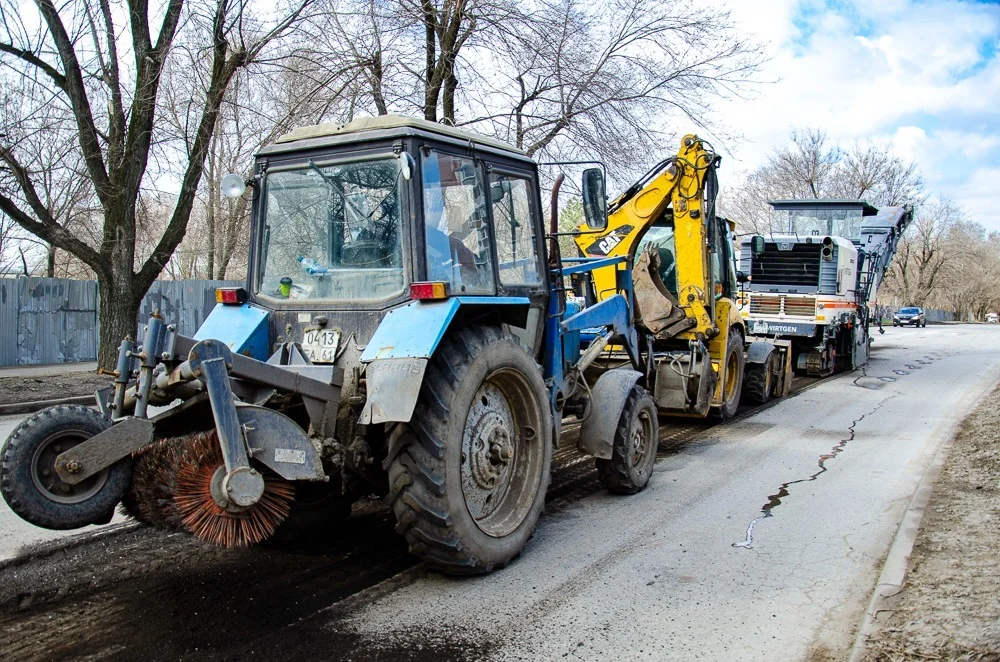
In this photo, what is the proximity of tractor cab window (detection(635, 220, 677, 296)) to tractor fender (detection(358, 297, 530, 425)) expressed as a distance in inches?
252

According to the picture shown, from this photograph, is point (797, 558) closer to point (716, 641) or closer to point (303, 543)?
point (716, 641)

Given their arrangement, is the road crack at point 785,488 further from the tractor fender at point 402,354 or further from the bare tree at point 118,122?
the bare tree at point 118,122

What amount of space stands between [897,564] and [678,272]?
6114 mm

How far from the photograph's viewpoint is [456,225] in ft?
17.9

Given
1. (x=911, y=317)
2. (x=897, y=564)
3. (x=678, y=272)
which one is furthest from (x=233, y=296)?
(x=911, y=317)

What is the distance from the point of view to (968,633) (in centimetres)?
402

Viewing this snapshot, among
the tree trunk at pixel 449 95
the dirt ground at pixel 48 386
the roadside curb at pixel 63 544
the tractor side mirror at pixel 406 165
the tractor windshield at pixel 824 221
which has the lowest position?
the roadside curb at pixel 63 544

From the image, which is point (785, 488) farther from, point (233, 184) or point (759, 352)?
point (759, 352)

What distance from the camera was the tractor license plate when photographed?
5.19 meters

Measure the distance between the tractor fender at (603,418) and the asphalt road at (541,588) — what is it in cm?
50

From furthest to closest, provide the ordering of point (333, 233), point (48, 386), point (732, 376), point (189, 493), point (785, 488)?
point (48, 386) < point (732, 376) < point (785, 488) < point (333, 233) < point (189, 493)

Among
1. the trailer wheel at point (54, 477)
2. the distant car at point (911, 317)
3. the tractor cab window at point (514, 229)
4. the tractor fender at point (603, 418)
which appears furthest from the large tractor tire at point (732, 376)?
the distant car at point (911, 317)

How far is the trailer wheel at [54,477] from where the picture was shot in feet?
12.8

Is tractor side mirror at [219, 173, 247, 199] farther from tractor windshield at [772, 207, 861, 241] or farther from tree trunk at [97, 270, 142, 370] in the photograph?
tractor windshield at [772, 207, 861, 241]
